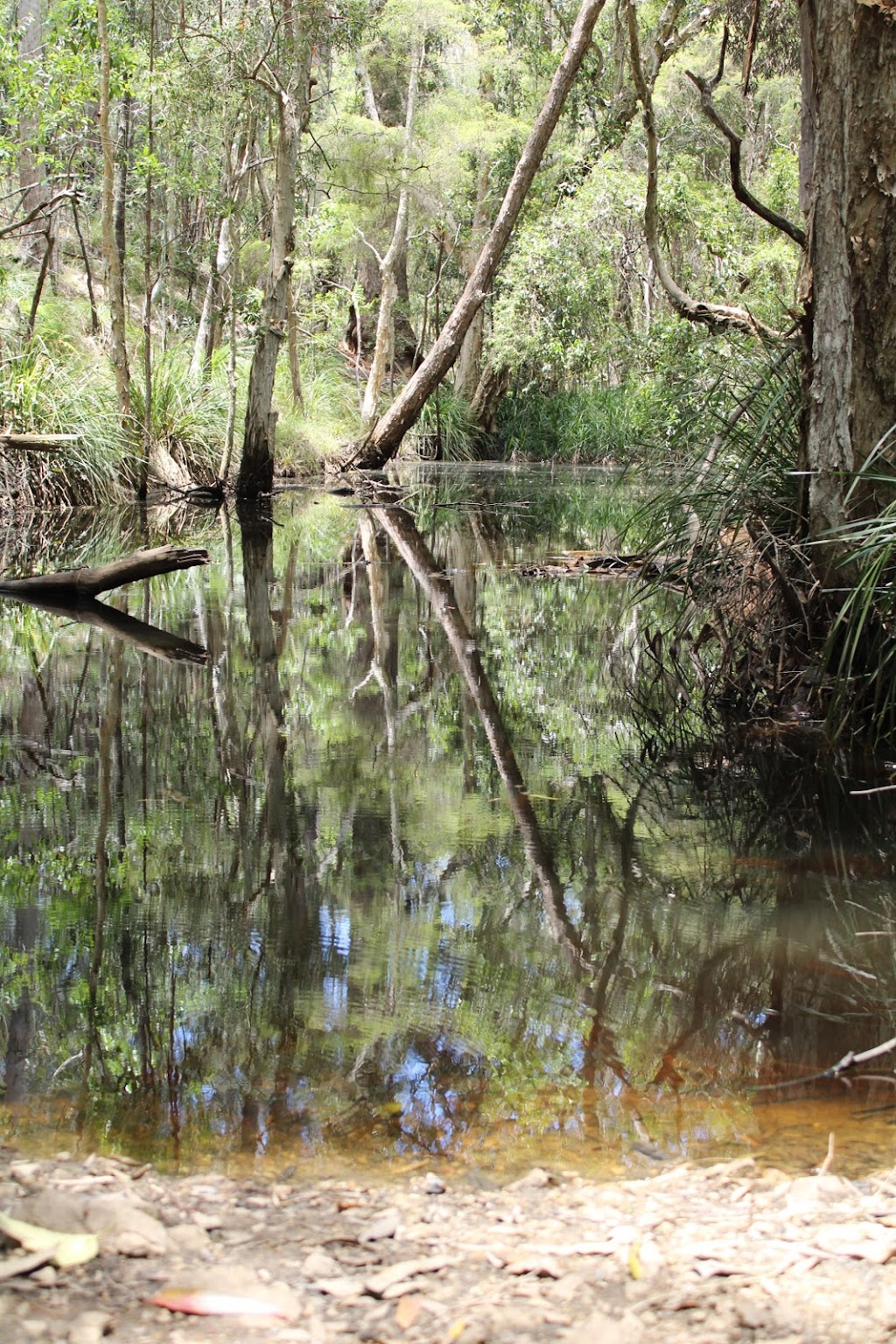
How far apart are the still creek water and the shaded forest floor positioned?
0.13 metres

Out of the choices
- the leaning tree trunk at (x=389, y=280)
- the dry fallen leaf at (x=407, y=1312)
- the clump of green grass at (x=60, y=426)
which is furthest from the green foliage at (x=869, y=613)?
the leaning tree trunk at (x=389, y=280)

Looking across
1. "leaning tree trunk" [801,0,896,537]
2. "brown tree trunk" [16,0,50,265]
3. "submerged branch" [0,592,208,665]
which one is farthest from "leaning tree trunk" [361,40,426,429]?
"leaning tree trunk" [801,0,896,537]

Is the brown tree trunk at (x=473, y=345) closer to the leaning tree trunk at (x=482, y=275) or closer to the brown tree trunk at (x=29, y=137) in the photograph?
the leaning tree trunk at (x=482, y=275)

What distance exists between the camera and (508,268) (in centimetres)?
2292

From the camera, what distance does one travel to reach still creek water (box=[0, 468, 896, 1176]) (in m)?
2.42

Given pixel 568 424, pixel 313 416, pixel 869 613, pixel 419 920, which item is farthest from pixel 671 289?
pixel 568 424

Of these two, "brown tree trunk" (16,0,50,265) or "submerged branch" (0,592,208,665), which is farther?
"brown tree trunk" (16,0,50,265)

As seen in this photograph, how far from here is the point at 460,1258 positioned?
193 cm

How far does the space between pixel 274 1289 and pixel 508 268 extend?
22819 millimetres

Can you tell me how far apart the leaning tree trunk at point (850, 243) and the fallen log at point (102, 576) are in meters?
3.93

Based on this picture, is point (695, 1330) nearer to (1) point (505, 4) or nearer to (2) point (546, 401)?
(1) point (505, 4)

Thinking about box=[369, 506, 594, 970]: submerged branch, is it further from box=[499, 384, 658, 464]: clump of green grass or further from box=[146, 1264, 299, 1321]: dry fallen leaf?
box=[499, 384, 658, 464]: clump of green grass

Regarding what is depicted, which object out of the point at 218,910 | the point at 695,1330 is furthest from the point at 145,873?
the point at 695,1330

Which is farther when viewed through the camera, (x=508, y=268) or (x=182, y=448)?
(x=508, y=268)
